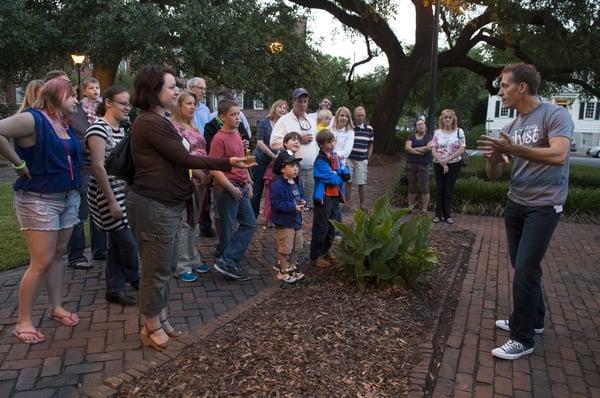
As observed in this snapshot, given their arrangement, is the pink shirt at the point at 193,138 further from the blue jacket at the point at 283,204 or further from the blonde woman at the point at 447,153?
the blonde woman at the point at 447,153

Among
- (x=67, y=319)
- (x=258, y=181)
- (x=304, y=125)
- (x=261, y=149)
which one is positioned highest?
(x=304, y=125)

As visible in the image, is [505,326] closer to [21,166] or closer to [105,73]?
[21,166]

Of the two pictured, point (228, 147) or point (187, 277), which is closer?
point (228, 147)

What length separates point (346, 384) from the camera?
297 cm

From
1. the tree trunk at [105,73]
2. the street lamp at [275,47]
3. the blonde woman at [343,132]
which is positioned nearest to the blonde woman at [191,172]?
the blonde woman at [343,132]

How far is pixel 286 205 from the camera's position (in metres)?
4.70

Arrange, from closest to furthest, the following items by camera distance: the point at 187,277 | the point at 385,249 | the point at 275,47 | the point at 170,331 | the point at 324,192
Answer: the point at 170,331 < the point at 385,249 < the point at 187,277 < the point at 324,192 < the point at 275,47

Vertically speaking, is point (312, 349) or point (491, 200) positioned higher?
point (491, 200)

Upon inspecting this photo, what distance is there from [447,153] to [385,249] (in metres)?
3.98

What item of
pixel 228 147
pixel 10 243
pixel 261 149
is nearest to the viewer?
pixel 228 147

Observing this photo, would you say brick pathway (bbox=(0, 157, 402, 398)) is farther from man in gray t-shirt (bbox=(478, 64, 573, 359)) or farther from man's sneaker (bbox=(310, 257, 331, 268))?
man in gray t-shirt (bbox=(478, 64, 573, 359))

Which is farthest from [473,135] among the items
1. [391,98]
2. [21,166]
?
[21,166]

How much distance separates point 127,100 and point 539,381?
11.9ft

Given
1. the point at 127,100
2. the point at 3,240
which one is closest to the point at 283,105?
the point at 127,100
